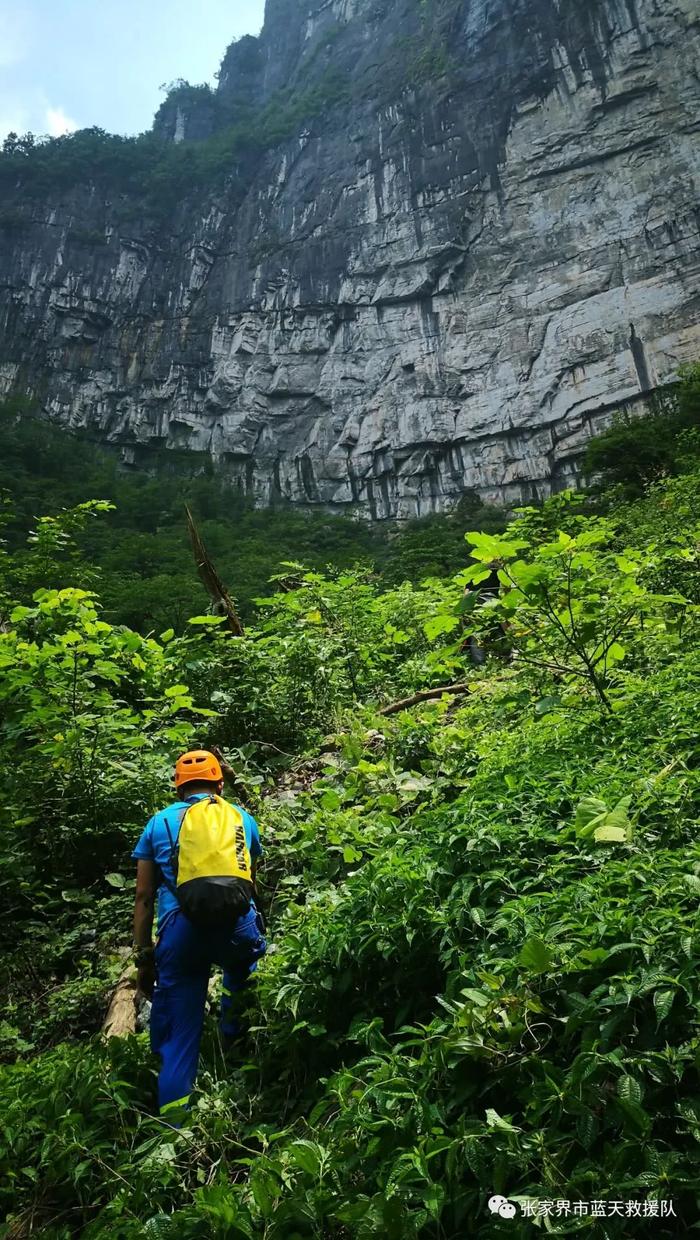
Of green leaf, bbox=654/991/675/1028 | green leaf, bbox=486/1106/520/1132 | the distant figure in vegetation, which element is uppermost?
the distant figure in vegetation

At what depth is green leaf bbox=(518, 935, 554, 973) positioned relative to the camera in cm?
135

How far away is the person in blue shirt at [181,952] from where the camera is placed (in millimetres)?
2252

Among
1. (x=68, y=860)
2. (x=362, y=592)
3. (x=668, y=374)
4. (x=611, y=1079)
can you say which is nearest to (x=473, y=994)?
(x=611, y=1079)

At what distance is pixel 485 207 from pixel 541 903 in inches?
1571

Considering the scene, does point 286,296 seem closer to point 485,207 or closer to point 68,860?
point 485,207

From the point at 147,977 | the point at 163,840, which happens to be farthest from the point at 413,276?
the point at 147,977

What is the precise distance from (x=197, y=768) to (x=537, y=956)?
5.42ft

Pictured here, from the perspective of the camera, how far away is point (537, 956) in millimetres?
1358

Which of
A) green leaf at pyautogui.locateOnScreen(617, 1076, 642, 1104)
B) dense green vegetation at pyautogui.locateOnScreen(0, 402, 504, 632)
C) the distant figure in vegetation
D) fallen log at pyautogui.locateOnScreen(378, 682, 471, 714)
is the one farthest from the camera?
dense green vegetation at pyautogui.locateOnScreen(0, 402, 504, 632)

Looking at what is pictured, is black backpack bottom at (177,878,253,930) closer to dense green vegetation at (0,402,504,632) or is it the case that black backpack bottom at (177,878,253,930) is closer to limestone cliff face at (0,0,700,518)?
dense green vegetation at (0,402,504,632)

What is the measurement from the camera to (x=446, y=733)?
3764mm

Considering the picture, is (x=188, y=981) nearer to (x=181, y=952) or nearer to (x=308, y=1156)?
(x=181, y=952)

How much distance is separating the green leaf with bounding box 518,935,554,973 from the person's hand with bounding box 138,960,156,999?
68.3 inches

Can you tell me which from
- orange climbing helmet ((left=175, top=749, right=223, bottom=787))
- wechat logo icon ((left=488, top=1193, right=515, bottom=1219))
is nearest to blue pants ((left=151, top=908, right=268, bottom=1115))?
orange climbing helmet ((left=175, top=749, right=223, bottom=787))
